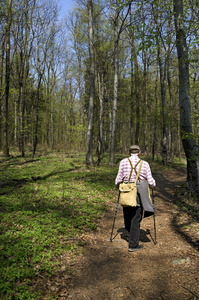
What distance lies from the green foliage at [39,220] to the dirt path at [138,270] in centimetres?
59

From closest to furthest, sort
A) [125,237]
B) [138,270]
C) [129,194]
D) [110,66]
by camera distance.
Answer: [138,270] < [129,194] < [125,237] < [110,66]

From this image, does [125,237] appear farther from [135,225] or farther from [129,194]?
[129,194]

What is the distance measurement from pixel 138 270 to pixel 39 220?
2.91m

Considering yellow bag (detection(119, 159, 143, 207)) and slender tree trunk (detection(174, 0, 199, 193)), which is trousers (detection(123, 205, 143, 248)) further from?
slender tree trunk (detection(174, 0, 199, 193))

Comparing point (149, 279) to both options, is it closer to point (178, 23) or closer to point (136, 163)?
point (136, 163)

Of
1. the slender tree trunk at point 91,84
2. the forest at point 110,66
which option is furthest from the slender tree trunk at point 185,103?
the slender tree trunk at point 91,84

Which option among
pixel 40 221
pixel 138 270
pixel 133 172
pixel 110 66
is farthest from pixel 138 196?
pixel 110 66

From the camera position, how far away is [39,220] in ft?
17.9

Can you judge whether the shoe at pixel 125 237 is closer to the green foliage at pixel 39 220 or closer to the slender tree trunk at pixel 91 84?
the green foliage at pixel 39 220

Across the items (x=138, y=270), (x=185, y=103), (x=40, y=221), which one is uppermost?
(x=185, y=103)

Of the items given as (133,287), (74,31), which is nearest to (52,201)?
(133,287)

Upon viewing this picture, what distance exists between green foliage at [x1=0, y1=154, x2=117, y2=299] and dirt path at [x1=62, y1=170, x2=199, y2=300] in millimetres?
587

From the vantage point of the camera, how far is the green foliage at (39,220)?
3602 millimetres

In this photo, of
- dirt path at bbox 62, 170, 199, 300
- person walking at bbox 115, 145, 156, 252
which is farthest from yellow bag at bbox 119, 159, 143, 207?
dirt path at bbox 62, 170, 199, 300
